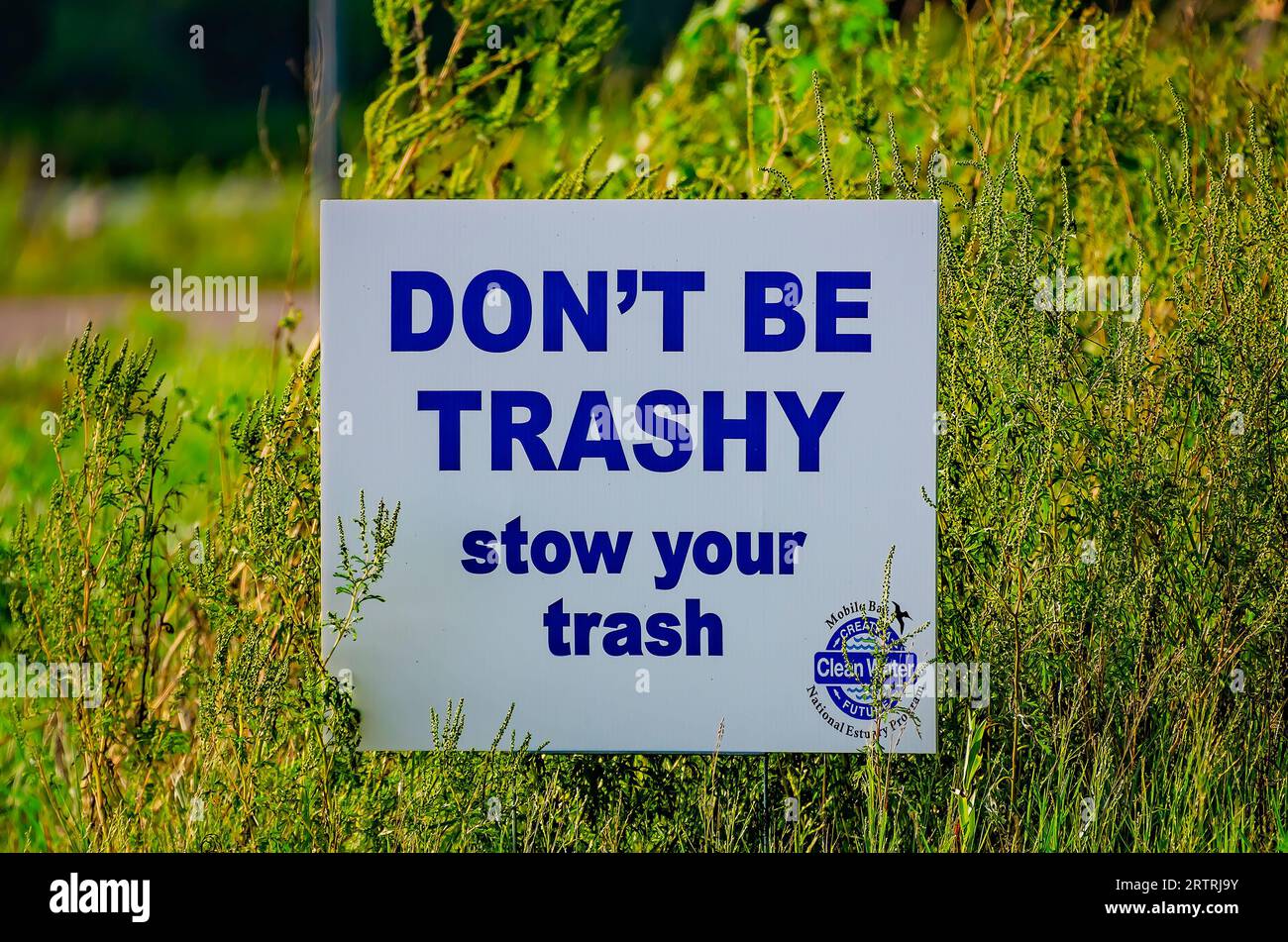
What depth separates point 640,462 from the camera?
10.6ft

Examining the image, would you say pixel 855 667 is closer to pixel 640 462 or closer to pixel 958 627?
pixel 958 627

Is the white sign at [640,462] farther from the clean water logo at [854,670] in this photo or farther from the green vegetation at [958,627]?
the green vegetation at [958,627]

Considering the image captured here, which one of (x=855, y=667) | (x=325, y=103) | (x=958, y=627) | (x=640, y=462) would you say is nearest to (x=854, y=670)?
(x=855, y=667)

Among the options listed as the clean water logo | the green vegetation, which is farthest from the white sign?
the green vegetation

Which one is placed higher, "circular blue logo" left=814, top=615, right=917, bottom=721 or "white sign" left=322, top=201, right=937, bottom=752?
"white sign" left=322, top=201, right=937, bottom=752

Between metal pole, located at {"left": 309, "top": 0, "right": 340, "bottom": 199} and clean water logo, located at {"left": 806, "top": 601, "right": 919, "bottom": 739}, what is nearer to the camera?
clean water logo, located at {"left": 806, "top": 601, "right": 919, "bottom": 739}

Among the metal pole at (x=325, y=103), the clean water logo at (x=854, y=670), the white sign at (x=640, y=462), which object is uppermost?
the metal pole at (x=325, y=103)

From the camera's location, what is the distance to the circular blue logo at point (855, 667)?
3.21 m

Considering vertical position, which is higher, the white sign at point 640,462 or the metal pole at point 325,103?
the metal pole at point 325,103

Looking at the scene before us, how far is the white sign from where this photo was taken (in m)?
3.21

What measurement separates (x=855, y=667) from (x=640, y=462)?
23.5 inches

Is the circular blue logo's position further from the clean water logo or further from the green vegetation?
the green vegetation

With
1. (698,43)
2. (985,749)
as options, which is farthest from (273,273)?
(985,749)

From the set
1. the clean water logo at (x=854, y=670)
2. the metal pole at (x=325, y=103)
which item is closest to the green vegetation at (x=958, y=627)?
the clean water logo at (x=854, y=670)
